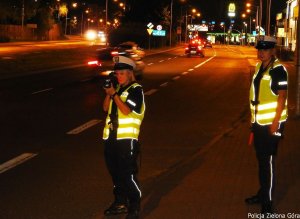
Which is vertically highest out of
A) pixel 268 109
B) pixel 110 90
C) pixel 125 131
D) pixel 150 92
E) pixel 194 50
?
pixel 194 50

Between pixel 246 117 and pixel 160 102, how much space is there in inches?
159

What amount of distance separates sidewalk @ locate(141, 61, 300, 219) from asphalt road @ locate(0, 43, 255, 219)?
295 mm

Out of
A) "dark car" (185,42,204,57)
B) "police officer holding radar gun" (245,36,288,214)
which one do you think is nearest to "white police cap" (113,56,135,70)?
"police officer holding radar gun" (245,36,288,214)

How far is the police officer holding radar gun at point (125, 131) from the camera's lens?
6172mm

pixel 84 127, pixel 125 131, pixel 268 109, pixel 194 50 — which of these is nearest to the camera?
pixel 125 131

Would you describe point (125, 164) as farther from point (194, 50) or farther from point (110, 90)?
point (194, 50)

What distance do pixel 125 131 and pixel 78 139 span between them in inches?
232

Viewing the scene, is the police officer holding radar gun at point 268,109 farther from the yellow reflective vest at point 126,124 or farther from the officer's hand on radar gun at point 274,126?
the yellow reflective vest at point 126,124

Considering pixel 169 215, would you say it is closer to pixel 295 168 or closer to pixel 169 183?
pixel 169 183

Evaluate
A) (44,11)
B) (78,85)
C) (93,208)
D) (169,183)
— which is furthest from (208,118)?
(44,11)

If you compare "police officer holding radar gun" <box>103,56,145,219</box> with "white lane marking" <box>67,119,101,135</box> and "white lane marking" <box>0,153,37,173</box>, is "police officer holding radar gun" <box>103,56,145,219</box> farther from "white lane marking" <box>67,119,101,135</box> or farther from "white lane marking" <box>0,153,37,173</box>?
"white lane marking" <box>67,119,101,135</box>

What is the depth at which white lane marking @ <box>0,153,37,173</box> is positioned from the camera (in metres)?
9.16

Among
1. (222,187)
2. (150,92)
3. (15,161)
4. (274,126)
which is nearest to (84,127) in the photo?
(15,161)

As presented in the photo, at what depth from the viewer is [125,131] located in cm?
617
